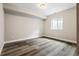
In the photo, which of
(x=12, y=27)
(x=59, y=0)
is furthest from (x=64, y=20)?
(x=12, y=27)

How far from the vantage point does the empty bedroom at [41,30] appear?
84.4 inches

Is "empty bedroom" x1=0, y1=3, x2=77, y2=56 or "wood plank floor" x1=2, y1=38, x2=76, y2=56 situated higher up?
"empty bedroom" x1=0, y1=3, x2=77, y2=56

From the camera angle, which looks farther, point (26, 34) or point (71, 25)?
point (26, 34)

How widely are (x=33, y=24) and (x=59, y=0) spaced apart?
3.26m

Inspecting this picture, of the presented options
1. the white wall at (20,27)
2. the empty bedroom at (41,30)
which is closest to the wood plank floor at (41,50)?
the empty bedroom at (41,30)

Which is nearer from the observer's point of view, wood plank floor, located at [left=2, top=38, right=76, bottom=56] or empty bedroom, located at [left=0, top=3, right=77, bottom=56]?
wood plank floor, located at [left=2, top=38, right=76, bottom=56]

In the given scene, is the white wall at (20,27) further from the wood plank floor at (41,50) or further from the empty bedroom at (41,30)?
the wood plank floor at (41,50)

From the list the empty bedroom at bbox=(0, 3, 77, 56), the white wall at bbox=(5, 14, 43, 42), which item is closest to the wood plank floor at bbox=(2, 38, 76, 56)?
the empty bedroom at bbox=(0, 3, 77, 56)

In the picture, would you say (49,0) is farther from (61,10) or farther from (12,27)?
(12,27)

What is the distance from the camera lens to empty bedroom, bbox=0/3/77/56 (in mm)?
2144

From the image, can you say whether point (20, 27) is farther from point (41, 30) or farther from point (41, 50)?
point (41, 50)

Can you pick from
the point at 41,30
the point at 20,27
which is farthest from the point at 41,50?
the point at 20,27

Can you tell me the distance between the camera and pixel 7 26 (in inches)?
120

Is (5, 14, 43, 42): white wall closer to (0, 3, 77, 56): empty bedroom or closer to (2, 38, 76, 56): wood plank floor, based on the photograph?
(0, 3, 77, 56): empty bedroom
